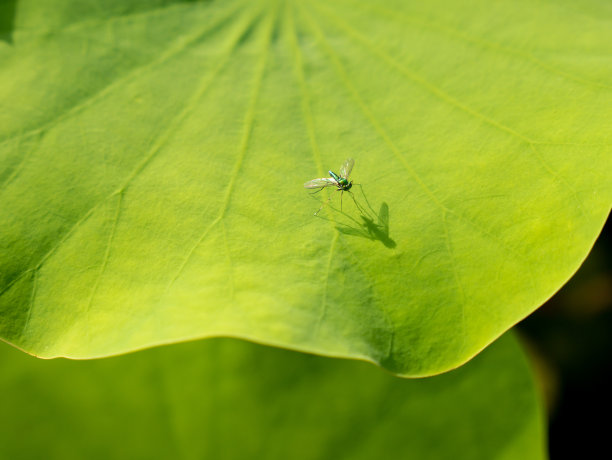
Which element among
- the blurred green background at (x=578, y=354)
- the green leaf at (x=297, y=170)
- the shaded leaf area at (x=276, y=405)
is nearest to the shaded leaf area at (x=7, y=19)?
the green leaf at (x=297, y=170)

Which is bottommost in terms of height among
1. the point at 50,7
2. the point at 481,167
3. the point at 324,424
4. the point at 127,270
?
the point at 324,424

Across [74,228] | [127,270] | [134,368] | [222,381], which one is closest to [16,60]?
[74,228]

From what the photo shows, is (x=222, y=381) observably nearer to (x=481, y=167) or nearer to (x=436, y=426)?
(x=436, y=426)

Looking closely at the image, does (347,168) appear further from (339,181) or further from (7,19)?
(7,19)

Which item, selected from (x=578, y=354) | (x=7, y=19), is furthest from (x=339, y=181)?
(x=578, y=354)

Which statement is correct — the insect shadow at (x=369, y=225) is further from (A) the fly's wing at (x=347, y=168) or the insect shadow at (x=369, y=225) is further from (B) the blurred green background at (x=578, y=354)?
(B) the blurred green background at (x=578, y=354)

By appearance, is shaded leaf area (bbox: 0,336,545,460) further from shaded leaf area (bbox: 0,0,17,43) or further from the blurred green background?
the blurred green background
